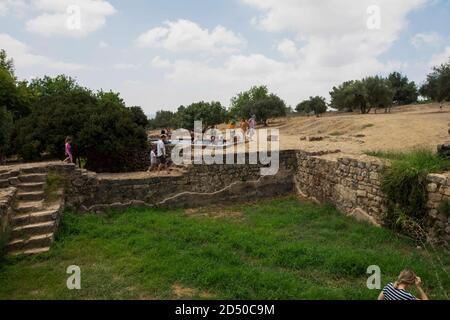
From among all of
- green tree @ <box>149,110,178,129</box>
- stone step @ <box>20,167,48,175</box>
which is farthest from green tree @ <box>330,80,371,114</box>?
stone step @ <box>20,167,48,175</box>

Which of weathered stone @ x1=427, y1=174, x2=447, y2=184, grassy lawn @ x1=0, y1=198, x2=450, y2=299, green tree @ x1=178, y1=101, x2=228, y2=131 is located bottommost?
grassy lawn @ x1=0, y1=198, x2=450, y2=299

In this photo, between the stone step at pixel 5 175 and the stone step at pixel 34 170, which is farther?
the stone step at pixel 34 170

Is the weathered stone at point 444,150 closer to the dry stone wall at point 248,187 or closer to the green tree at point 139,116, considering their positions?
the dry stone wall at point 248,187

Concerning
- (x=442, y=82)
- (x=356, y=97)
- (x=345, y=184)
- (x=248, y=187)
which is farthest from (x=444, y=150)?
(x=356, y=97)

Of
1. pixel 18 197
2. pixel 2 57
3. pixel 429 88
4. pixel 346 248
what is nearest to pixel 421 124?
pixel 429 88

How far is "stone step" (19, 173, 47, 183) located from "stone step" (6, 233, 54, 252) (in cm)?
237

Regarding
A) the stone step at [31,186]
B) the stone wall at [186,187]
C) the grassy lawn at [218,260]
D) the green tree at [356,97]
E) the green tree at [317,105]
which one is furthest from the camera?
the green tree at [317,105]

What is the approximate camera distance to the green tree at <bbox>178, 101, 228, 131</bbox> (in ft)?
123

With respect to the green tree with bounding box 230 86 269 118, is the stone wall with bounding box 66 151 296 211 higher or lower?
lower

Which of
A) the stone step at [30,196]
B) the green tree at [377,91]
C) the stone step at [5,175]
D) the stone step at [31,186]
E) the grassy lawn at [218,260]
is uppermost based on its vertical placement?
the green tree at [377,91]

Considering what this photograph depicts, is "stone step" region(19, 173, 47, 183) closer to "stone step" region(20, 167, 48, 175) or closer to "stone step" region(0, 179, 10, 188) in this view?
"stone step" region(20, 167, 48, 175)

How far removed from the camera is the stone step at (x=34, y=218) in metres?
7.18

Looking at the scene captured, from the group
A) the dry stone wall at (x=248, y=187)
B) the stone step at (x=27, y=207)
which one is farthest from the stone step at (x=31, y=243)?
the stone step at (x=27, y=207)

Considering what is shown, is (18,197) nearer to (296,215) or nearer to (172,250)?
(172,250)
